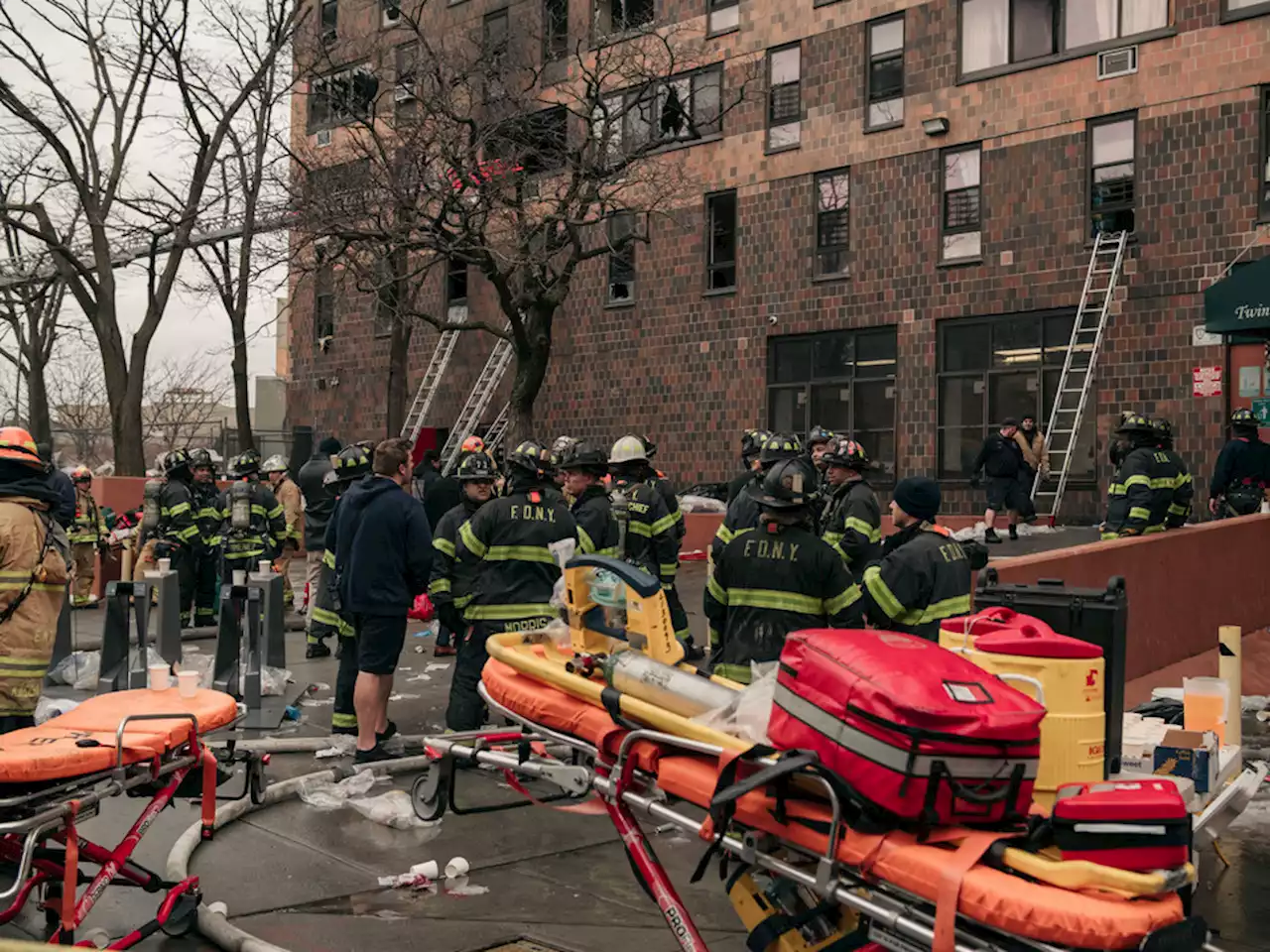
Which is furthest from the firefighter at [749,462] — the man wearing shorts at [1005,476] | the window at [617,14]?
the window at [617,14]

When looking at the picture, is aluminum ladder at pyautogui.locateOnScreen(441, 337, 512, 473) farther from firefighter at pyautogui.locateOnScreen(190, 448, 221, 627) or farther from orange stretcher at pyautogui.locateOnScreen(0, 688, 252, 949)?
orange stretcher at pyautogui.locateOnScreen(0, 688, 252, 949)

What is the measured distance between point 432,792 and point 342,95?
25278mm

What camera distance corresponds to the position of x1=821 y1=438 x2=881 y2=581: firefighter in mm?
8352

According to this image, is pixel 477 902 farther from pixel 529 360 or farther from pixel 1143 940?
pixel 529 360

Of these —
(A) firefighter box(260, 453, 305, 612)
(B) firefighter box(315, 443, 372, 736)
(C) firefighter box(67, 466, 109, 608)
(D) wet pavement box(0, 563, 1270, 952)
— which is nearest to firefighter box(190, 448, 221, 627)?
(A) firefighter box(260, 453, 305, 612)

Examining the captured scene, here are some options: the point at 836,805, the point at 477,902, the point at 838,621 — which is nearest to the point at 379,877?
the point at 477,902

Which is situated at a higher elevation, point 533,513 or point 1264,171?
point 1264,171

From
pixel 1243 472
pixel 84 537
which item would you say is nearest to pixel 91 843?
pixel 84 537

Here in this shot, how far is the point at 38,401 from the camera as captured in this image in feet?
111

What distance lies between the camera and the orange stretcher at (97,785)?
14.5 ft

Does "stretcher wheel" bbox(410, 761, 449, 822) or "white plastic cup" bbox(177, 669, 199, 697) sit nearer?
"stretcher wheel" bbox(410, 761, 449, 822)

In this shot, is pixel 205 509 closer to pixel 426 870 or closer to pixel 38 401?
pixel 426 870

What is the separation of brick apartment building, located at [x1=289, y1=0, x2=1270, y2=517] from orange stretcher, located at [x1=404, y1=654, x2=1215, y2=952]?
16.6 meters

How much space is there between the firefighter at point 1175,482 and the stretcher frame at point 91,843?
27.6 ft
